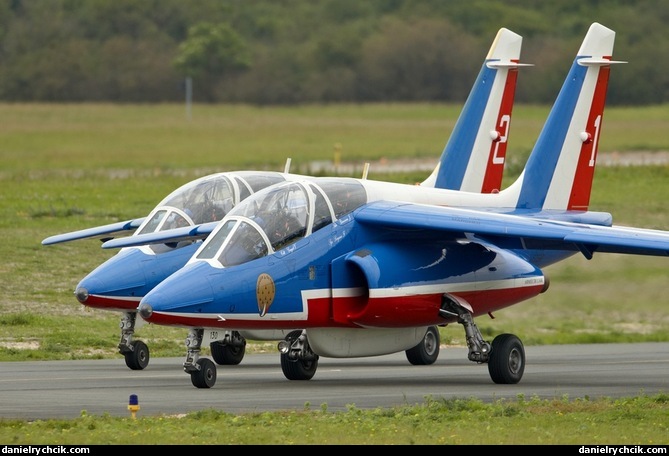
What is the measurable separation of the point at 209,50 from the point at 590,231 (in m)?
61.4

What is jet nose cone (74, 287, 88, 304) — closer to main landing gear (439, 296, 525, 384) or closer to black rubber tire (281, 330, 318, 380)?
black rubber tire (281, 330, 318, 380)

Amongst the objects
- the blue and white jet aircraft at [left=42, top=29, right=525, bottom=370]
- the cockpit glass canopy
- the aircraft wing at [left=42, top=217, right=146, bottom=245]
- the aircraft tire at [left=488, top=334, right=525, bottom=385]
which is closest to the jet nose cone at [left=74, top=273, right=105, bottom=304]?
the blue and white jet aircraft at [left=42, top=29, right=525, bottom=370]

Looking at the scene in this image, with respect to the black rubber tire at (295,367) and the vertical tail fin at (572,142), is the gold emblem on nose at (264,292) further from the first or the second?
the vertical tail fin at (572,142)

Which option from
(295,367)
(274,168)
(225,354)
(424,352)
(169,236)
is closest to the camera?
(295,367)

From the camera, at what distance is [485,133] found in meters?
25.9

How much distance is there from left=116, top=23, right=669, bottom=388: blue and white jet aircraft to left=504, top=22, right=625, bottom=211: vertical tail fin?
3406 millimetres

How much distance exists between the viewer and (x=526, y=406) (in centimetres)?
1490

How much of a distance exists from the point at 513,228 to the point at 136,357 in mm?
5962

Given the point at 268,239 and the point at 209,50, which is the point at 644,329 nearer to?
the point at 268,239

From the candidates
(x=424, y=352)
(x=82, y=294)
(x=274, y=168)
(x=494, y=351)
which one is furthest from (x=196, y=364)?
(x=274, y=168)

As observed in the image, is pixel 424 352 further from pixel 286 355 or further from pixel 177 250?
pixel 177 250

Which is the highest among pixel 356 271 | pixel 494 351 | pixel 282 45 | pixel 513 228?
pixel 282 45

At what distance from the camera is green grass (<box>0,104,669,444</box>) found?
13.1 metres

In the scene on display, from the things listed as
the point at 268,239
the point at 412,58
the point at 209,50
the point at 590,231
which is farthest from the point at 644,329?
the point at 209,50
